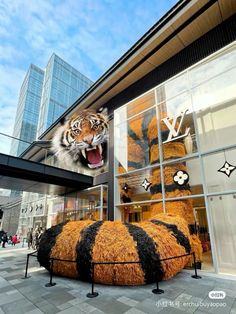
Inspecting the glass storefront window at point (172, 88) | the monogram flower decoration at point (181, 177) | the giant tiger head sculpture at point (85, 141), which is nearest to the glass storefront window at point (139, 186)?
the monogram flower decoration at point (181, 177)

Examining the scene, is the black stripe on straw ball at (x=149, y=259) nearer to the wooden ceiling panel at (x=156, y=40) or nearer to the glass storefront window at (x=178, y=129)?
the glass storefront window at (x=178, y=129)

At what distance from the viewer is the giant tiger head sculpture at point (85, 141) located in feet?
43.6

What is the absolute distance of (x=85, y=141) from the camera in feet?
46.1

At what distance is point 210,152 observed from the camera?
7605 millimetres

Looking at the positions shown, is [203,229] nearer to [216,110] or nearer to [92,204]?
[216,110]

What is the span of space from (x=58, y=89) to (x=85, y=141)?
175 feet

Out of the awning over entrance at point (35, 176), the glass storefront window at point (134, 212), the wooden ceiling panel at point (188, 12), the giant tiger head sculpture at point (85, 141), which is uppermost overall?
the wooden ceiling panel at point (188, 12)

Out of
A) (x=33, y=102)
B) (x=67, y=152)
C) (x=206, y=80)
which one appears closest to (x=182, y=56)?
(x=206, y=80)

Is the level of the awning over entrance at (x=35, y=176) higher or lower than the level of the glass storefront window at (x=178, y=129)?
lower

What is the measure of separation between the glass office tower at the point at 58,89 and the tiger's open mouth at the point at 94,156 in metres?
38.2

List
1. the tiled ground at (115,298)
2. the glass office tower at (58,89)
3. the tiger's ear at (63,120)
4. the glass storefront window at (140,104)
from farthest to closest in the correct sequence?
the glass office tower at (58,89), the tiger's ear at (63,120), the glass storefront window at (140,104), the tiled ground at (115,298)

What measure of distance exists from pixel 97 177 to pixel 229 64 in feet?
30.1

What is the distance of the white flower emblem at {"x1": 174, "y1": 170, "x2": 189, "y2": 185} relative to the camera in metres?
8.15

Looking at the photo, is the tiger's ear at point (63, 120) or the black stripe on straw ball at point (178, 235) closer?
the black stripe on straw ball at point (178, 235)
